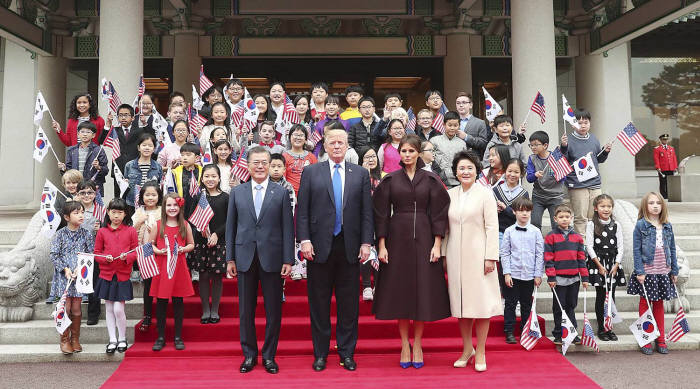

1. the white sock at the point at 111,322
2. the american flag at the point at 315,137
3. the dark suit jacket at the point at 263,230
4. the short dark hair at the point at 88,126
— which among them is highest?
the short dark hair at the point at 88,126

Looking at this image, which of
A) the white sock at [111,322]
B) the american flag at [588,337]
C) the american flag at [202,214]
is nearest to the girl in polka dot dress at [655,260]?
the american flag at [588,337]

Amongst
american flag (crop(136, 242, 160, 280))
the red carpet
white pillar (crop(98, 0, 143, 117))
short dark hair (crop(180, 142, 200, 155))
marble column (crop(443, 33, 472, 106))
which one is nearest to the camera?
the red carpet

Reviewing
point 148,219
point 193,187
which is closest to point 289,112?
point 193,187

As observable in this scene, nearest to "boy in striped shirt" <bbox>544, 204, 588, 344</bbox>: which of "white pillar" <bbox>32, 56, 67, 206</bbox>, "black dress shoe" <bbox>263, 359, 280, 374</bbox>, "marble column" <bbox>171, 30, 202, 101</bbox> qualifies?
"black dress shoe" <bbox>263, 359, 280, 374</bbox>

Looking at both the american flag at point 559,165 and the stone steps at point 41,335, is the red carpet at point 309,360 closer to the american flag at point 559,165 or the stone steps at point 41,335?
the stone steps at point 41,335

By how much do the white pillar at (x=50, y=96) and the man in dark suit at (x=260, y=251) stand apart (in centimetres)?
1123

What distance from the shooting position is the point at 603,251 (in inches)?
227

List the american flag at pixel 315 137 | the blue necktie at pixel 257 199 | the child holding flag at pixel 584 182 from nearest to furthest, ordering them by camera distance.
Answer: the blue necktie at pixel 257 199 < the child holding flag at pixel 584 182 < the american flag at pixel 315 137

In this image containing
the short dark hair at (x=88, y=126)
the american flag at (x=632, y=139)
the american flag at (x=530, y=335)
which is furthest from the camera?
the short dark hair at (x=88, y=126)

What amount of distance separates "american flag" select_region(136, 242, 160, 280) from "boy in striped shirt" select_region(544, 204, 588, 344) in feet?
12.7

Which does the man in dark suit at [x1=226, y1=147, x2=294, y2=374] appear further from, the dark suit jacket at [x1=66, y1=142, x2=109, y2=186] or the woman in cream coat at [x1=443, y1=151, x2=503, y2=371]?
the dark suit jacket at [x1=66, y1=142, x2=109, y2=186]

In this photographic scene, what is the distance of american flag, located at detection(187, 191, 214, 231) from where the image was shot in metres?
5.37

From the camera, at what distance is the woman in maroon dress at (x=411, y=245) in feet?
15.8

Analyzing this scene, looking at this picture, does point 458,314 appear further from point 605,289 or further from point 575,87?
point 575,87
